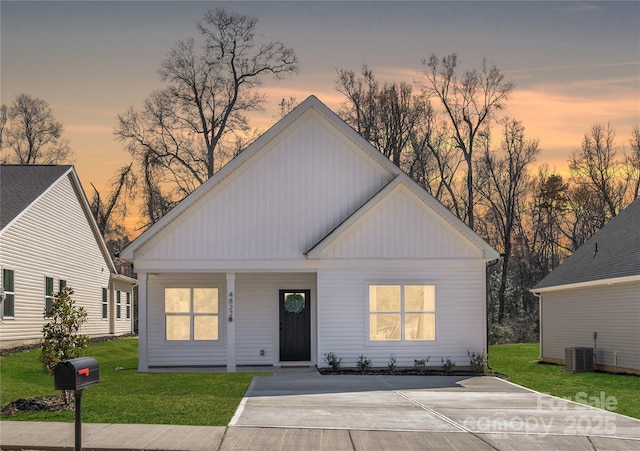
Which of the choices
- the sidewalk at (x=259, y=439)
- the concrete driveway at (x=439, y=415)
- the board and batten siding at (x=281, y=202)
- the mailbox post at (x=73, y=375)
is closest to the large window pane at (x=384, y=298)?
the board and batten siding at (x=281, y=202)

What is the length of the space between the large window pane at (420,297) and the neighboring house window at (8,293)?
12928 mm

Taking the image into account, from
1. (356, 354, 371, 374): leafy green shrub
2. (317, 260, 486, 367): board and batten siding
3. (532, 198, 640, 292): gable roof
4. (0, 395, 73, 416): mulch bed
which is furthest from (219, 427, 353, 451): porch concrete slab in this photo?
(532, 198, 640, 292): gable roof

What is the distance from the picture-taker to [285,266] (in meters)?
24.4

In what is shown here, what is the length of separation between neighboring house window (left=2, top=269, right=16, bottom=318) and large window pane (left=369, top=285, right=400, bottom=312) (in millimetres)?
11952

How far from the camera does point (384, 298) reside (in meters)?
24.2

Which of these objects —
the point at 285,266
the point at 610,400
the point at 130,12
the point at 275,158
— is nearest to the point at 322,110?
the point at 275,158

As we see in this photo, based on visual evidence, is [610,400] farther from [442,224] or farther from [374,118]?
[374,118]

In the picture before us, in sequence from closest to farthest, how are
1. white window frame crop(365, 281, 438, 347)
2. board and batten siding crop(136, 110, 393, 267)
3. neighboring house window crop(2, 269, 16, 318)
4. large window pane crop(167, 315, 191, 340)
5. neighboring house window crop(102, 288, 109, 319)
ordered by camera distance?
white window frame crop(365, 281, 438, 347), board and batten siding crop(136, 110, 393, 267), large window pane crop(167, 315, 191, 340), neighboring house window crop(2, 269, 16, 318), neighboring house window crop(102, 288, 109, 319)

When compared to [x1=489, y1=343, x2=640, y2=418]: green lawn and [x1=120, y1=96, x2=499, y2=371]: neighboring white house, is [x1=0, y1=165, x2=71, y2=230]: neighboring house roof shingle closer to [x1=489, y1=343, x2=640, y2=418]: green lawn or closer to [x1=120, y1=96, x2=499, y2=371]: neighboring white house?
[x1=120, y1=96, x2=499, y2=371]: neighboring white house

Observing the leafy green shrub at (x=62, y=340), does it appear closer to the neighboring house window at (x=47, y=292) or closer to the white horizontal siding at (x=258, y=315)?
the white horizontal siding at (x=258, y=315)

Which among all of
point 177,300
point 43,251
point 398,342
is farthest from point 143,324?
point 43,251

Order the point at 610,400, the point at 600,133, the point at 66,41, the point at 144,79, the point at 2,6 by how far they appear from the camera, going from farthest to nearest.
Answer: the point at 600,133, the point at 144,79, the point at 66,41, the point at 2,6, the point at 610,400

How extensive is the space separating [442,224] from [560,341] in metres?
8.42

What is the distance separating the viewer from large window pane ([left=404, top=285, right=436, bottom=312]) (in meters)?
24.3
